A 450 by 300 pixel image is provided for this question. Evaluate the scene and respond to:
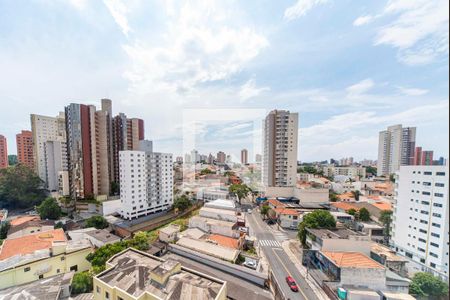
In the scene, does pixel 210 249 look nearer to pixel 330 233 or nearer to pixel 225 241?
pixel 225 241

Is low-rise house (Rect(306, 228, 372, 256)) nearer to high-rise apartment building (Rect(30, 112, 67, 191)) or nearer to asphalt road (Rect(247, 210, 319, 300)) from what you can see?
asphalt road (Rect(247, 210, 319, 300))

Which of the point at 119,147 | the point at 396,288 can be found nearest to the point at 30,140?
the point at 119,147

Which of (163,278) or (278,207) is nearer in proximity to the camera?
(163,278)

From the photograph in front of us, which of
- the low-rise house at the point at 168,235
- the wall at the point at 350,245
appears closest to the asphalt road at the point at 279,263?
the wall at the point at 350,245

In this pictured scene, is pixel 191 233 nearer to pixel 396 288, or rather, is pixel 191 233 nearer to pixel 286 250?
pixel 286 250

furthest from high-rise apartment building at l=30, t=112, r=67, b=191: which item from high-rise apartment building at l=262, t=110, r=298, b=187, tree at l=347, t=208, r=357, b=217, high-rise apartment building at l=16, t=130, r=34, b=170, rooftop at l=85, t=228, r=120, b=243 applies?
tree at l=347, t=208, r=357, b=217
